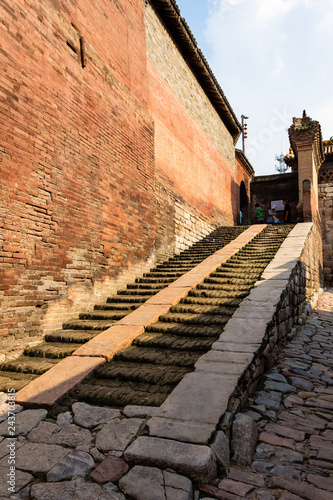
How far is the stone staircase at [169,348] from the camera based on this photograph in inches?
114

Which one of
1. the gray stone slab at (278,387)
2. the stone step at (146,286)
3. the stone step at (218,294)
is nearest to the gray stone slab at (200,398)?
the gray stone slab at (278,387)

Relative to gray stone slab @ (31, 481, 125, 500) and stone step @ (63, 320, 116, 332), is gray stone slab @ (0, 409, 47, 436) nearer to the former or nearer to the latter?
gray stone slab @ (31, 481, 125, 500)

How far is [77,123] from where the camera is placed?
17.1 feet

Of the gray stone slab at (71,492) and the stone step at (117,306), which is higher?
the stone step at (117,306)

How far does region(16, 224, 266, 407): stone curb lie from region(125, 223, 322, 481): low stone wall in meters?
0.95

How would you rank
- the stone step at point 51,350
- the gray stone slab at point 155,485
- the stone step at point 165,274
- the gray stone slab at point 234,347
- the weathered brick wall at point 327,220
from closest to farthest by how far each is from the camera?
the gray stone slab at point 155,485 → the gray stone slab at point 234,347 → the stone step at point 51,350 → the stone step at point 165,274 → the weathered brick wall at point 327,220

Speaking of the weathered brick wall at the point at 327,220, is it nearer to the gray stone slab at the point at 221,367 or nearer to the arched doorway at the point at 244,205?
the arched doorway at the point at 244,205

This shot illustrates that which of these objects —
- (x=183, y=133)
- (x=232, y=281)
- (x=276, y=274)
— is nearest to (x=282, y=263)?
(x=276, y=274)

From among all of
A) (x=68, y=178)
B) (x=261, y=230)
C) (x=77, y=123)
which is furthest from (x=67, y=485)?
(x=261, y=230)

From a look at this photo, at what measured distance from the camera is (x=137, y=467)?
6.64 ft

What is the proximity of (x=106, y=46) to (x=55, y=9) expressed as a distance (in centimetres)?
144

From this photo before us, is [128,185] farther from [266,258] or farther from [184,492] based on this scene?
[184,492]

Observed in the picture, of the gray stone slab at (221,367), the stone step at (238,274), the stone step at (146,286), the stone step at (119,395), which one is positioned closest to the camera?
the stone step at (119,395)

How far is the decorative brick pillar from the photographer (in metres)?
11.1
